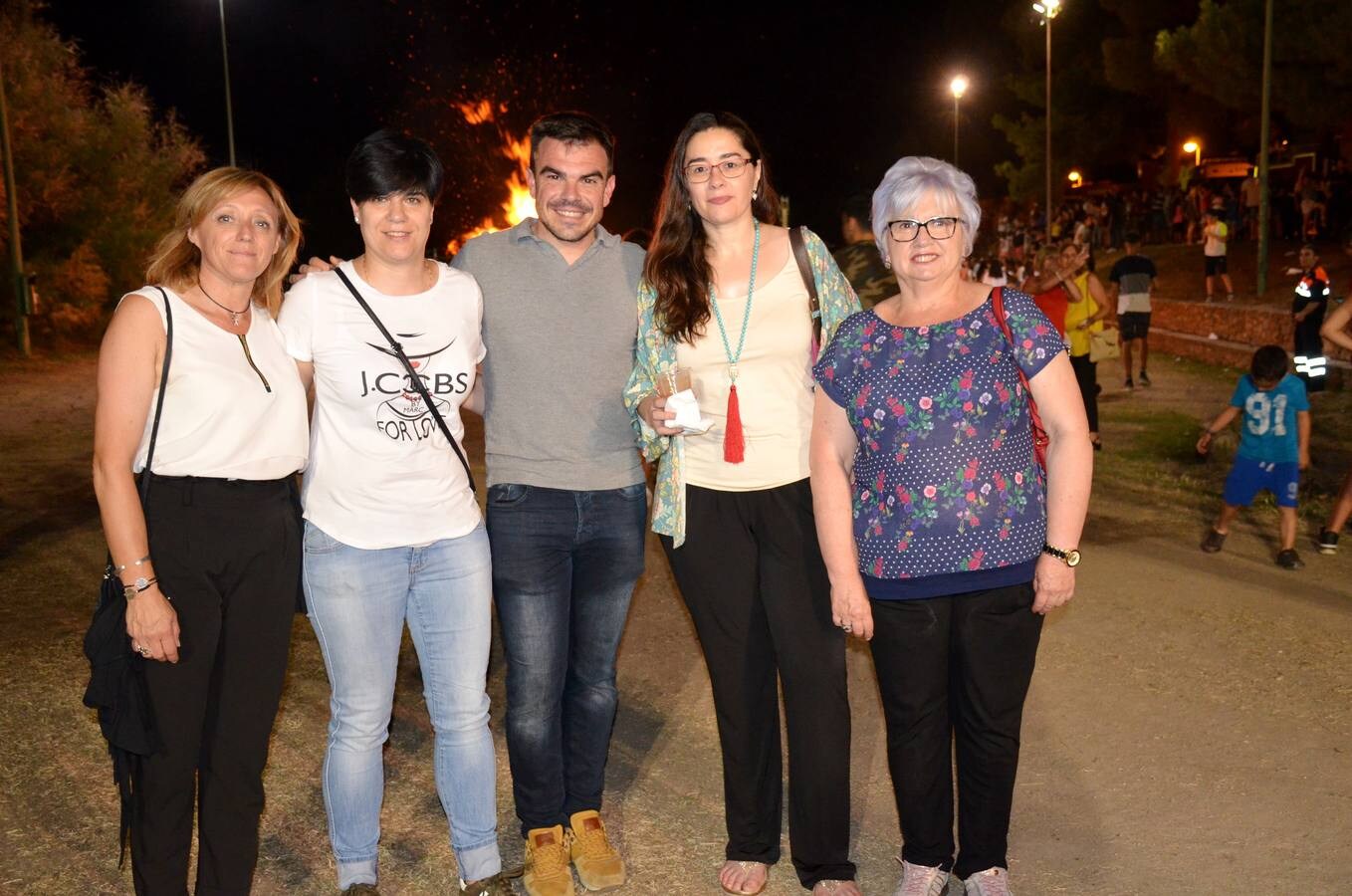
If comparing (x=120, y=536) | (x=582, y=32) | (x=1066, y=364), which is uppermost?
(x=582, y=32)

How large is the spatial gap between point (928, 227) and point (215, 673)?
7.39 ft

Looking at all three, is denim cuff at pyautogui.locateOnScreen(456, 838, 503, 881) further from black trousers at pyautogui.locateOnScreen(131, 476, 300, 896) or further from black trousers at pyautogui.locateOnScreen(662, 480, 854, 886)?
black trousers at pyautogui.locateOnScreen(662, 480, 854, 886)

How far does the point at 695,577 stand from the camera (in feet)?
12.3

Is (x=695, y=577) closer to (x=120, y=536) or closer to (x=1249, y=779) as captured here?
(x=120, y=536)

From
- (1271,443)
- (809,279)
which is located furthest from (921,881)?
(1271,443)

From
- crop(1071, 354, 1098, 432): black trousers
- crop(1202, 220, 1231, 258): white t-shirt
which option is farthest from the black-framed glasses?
crop(1202, 220, 1231, 258): white t-shirt

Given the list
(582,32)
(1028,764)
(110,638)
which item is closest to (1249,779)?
(1028,764)

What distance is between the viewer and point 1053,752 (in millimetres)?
4852

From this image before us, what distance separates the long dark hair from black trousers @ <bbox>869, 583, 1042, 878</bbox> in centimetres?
97

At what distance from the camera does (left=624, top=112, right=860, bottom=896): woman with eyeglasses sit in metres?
3.62

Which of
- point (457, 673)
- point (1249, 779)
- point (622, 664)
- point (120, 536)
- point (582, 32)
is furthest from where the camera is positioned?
point (582, 32)

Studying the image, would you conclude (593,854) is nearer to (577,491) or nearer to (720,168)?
(577,491)

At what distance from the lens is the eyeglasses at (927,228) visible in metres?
3.37

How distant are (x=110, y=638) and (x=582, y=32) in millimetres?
72662
